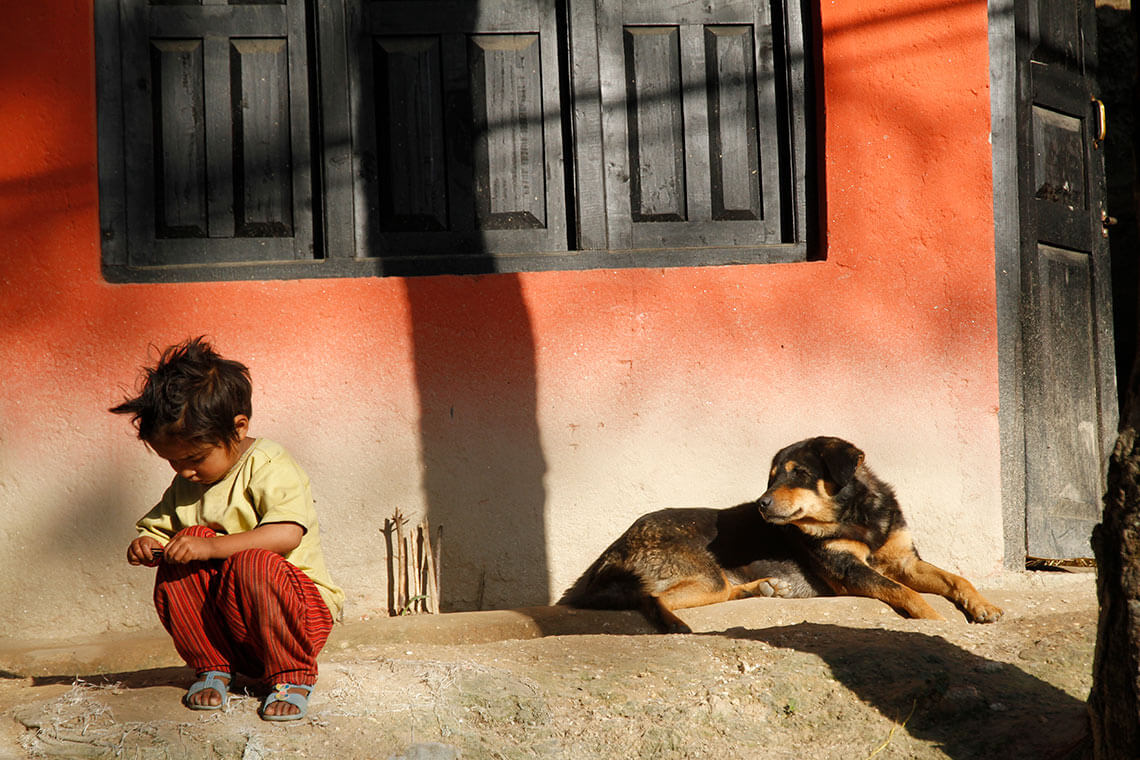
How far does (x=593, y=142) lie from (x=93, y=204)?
8.31 feet

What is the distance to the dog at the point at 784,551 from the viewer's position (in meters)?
4.89

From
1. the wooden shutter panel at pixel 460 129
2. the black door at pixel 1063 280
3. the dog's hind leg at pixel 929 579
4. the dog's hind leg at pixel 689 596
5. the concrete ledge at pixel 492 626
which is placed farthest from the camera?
the black door at pixel 1063 280

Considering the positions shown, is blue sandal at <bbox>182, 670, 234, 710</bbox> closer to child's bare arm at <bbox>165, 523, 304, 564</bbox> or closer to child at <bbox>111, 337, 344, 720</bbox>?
child at <bbox>111, 337, 344, 720</bbox>

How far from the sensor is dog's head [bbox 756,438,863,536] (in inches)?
192

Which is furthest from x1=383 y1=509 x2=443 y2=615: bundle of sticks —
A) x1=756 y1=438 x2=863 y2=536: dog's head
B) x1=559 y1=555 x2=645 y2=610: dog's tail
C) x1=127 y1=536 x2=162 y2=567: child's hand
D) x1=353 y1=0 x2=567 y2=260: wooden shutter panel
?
x1=127 y1=536 x2=162 y2=567: child's hand

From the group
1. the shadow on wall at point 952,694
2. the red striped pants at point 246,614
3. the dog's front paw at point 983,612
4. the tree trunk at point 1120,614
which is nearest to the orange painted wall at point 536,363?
the dog's front paw at point 983,612

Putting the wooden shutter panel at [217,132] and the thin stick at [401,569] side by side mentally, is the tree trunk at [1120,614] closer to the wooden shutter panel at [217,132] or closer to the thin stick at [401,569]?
the thin stick at [401,569]

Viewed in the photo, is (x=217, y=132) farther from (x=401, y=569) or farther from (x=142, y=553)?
(x=142, y=553)

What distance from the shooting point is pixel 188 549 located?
2.82 metres

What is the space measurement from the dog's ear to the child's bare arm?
9.32 ft

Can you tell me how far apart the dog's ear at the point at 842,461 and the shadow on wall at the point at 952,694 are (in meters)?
1.17

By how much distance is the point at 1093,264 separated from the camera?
5.77m

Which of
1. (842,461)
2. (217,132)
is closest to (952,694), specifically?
(842,461)

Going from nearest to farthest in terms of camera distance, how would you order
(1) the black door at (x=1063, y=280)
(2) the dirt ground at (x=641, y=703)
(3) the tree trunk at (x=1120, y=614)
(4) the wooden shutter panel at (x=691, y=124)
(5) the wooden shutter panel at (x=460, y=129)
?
(3) the tree trunk at (x=1120, y=614)
(2) the dirt ground at (x=641, y=703)
(5) the wooden shutter panel at (x=460, y=129)
(4) the wooden shutter panel at (x=691, y=124)
(1) the black door at (x=1063, y=280)
